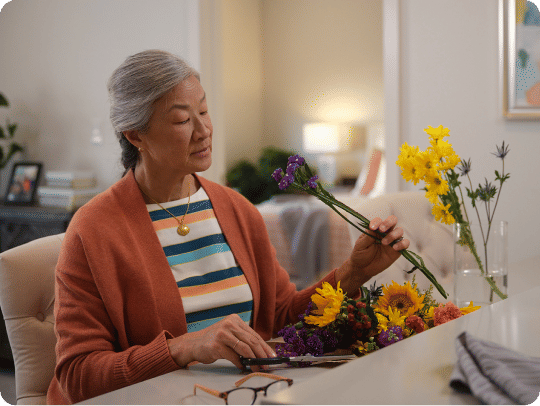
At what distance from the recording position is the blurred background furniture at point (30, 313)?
118 cm

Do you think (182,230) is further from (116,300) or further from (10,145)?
(10,145)

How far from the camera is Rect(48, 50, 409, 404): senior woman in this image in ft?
3.29

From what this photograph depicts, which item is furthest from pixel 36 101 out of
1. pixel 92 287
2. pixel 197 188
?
pixel 92 287

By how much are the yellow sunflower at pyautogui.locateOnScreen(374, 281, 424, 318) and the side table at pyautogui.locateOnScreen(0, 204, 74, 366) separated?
2.86 meters

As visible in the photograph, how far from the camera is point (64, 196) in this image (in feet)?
11.9

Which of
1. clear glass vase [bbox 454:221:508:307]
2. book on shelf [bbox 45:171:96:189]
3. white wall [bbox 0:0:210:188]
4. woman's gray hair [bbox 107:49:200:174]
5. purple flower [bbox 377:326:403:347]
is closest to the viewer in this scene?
purple flower [bbox 377:326:403:347]

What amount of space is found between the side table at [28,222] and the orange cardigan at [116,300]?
2383mm

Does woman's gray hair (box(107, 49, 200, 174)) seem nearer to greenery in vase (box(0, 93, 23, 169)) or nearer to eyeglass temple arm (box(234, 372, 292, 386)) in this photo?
eyeglass temple arm (box(234, 372, 292, 386))

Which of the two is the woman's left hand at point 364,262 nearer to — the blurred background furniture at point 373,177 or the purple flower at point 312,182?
the purple flower at point 312,182

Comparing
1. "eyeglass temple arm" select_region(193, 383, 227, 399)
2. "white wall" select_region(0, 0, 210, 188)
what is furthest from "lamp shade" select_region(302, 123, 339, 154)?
"eyeglass temple arm" select_region(193, 383, 227, 399)

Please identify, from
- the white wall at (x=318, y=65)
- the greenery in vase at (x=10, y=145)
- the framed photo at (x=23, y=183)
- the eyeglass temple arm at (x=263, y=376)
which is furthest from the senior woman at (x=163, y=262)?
the white wall at (x=318, y=65)

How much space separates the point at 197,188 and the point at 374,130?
17.0 feet

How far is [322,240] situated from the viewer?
10.7ft

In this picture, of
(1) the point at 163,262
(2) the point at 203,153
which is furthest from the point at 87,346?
(2) the point at 203,153
